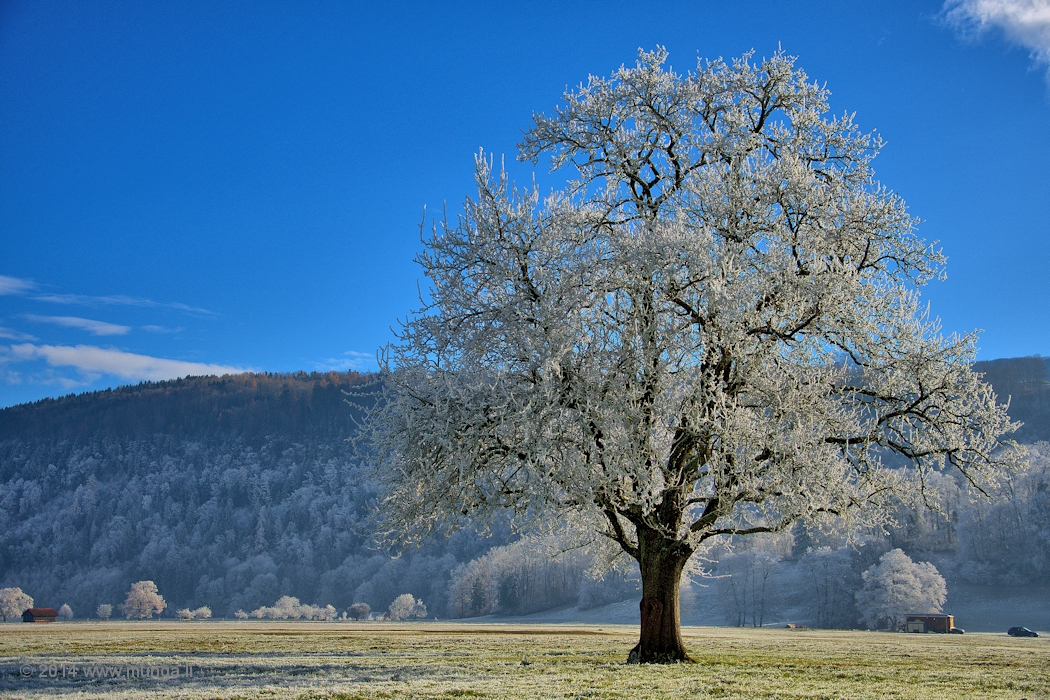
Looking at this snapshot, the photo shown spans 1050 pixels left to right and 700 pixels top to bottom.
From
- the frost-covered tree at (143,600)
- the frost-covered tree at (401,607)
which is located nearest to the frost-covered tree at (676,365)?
the frost-covered tree at (401,607)

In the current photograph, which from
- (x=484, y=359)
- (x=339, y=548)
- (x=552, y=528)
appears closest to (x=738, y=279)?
(x=484, y=359)

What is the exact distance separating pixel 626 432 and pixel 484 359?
3.24 meters

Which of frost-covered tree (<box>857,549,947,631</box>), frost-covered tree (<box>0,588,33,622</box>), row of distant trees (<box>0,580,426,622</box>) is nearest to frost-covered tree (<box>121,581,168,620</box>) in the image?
row of distant trees (<box>0,580,426,622</box>)

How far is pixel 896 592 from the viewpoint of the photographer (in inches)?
2822

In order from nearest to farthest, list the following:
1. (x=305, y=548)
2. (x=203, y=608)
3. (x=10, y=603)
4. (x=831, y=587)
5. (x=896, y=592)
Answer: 1. (x=896, y=592)
2. (x=831, y=587)
3. (x=10, y=603)
4. (x=203, y=608)
5. (x=305, y=548)

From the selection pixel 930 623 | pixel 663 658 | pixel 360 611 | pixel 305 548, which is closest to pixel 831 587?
pixel 930 623

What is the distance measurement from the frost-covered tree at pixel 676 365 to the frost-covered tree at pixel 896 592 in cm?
6579

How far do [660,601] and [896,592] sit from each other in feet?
225

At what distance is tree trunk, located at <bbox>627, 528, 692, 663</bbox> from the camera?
14.9 metres

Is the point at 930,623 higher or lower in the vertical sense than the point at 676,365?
lower

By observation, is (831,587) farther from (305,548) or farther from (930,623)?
(305,548)

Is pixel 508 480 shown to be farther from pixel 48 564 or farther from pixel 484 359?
pixel 48 564

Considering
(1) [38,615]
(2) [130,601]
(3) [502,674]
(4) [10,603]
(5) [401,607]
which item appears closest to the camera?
(3) [502,674]

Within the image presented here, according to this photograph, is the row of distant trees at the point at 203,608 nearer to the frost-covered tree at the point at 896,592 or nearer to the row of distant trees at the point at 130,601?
the row of distant trees at the point at 130,601
